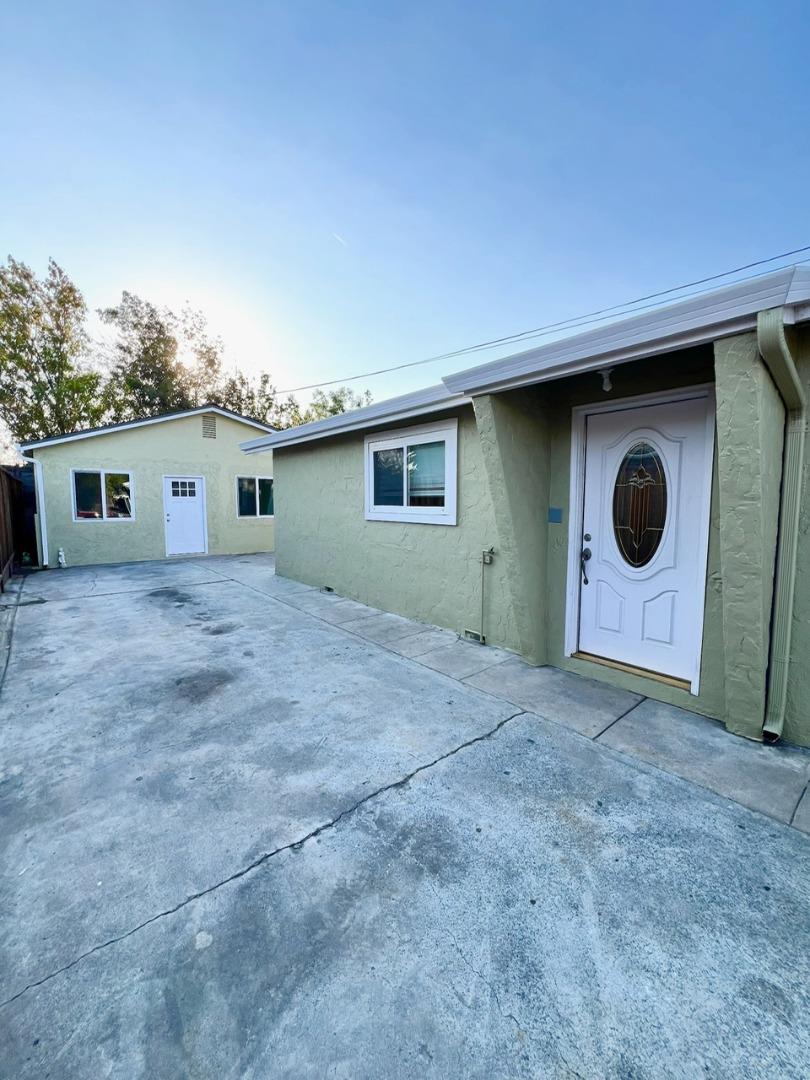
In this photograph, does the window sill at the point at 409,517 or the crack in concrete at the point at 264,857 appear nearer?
the crack in concrete at the point at 264,857

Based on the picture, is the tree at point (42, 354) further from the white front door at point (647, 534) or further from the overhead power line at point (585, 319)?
the white front door at point (647, 534)

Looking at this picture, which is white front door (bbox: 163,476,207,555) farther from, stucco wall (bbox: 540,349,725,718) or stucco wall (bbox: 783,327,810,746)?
stucco wall (bbox: 783,327,810,746)

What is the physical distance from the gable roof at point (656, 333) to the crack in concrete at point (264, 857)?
106 inches

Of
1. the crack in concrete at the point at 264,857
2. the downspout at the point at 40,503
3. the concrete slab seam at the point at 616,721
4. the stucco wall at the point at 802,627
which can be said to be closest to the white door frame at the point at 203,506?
the downspout at the point at 40,503

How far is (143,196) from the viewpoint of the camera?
8.44m

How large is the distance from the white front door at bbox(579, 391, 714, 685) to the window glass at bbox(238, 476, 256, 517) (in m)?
10.8

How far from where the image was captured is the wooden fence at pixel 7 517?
850cm

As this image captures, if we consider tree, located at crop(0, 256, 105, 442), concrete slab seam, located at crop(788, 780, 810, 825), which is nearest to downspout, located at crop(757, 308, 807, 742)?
concrete slab seam, located at crop(788, 780, 810, 825)

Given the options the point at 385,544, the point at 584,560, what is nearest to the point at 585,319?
the point at 385,544

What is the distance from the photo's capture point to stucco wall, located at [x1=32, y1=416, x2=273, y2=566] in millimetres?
10359

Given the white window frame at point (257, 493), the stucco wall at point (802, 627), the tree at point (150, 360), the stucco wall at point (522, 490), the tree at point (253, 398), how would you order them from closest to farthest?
the stucco wall at point (802, 627), the stucco wall at point (522, 490), the white window frame at point (257, 493), the tree at point (150, 360), the tree at point (253, 398)

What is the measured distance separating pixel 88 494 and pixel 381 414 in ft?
29.2

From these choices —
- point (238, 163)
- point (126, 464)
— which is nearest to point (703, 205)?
point (238, 163)

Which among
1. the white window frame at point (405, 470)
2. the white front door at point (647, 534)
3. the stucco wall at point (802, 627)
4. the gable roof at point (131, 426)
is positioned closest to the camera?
the stucco wall at point (802, 627)
